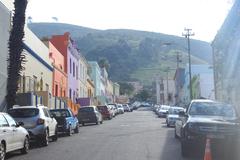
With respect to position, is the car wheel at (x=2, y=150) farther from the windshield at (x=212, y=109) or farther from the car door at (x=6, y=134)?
the windshield at (x=212, y=109)

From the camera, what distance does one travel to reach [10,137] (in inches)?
628

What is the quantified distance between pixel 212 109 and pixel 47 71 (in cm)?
2723

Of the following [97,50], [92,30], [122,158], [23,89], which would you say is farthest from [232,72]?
[92,30]

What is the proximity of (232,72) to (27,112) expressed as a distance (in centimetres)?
1986

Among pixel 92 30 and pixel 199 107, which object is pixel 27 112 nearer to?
pixel 199 107

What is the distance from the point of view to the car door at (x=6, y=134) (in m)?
15.4

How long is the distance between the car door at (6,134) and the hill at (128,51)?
14227 centimetres

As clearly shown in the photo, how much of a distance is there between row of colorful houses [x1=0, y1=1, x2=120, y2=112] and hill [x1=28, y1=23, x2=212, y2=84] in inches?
3627

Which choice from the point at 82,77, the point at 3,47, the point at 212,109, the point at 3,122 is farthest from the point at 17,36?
the point at 82,77

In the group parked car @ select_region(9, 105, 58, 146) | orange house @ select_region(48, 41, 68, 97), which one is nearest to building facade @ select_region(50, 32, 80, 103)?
orange house @ select_region(48, 41, 68, 97)

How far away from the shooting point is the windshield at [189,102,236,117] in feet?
57.6

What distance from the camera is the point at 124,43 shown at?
171 metres

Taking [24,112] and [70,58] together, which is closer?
[24,112]

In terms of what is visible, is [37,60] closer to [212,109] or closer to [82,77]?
[212,109]
